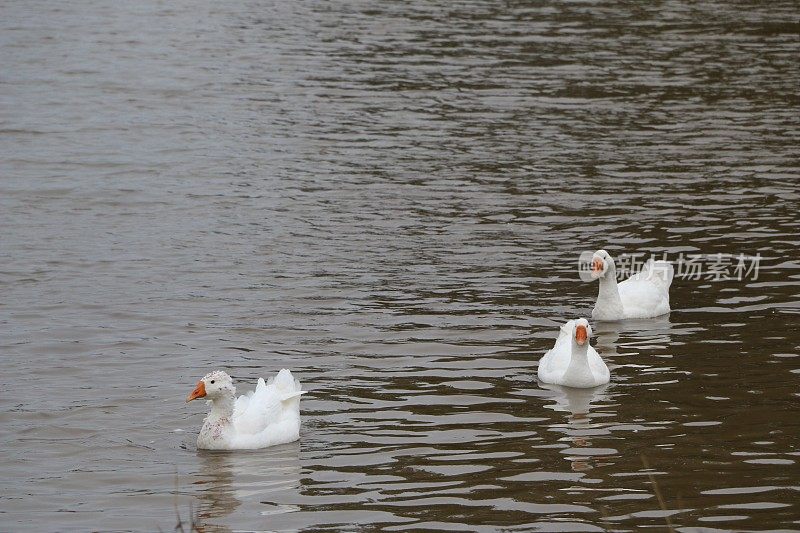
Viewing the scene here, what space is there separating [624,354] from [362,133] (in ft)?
35.2

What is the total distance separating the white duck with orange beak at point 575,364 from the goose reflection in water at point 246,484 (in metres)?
2.94

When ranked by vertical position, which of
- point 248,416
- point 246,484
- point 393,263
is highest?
point 393,263

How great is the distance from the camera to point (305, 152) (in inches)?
928

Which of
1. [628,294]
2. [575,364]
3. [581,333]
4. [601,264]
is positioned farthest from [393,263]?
[575,364]

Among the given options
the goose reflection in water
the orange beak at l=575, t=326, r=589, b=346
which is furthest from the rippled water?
the orange beak at l=575, t=326, r=589, b=346

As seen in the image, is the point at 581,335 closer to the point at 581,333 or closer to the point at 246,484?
the point at 581,333

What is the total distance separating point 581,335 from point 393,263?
472 cm

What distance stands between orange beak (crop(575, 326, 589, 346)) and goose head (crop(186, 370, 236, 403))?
3451 mm

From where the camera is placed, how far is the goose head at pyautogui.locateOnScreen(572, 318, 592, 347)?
13.5 meters

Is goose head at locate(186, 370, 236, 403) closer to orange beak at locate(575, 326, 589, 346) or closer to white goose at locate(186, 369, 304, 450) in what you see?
white goose at locate(186, 369, 304, 450)

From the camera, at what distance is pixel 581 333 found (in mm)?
13617

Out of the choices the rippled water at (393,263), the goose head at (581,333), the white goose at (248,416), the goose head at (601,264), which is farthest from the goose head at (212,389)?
the goose head at (601,264)

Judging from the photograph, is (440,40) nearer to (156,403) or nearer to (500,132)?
(500,132)

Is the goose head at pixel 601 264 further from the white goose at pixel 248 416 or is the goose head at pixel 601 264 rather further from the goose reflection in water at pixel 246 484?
the goose reflection in water at pixel 246 484
